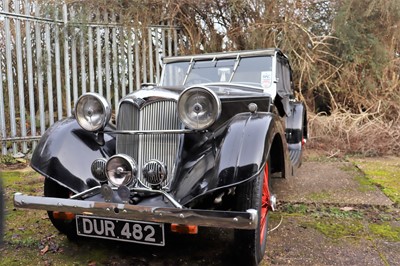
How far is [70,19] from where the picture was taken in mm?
6031

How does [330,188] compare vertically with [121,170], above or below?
below

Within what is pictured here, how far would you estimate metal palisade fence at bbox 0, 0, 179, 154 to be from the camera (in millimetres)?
5512

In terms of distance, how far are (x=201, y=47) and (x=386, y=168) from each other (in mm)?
4394

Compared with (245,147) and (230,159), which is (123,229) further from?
(245,147)

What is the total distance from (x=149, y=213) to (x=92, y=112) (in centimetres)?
99

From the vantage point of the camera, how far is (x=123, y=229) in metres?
2.06

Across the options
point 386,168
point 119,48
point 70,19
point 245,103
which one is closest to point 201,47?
point 119,48

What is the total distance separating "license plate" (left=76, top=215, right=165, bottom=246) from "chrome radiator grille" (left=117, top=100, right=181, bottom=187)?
334 mm

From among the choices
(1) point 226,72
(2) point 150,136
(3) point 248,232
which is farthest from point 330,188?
(2) point 150,136

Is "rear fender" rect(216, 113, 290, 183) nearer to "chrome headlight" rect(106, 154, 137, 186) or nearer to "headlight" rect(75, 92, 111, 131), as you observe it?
"chrome headlight" rect(106, 154, 137, 186)

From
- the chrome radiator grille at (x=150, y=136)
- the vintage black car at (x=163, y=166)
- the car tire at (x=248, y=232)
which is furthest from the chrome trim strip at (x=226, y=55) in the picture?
the car tire at (x=248, y=232)

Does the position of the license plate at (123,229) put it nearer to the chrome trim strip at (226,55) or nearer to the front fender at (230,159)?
the front fender at (230,159)

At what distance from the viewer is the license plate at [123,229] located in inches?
79.7

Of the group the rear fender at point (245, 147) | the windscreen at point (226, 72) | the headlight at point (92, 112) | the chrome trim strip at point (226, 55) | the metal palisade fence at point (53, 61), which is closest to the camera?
the rear fender at point (245, 147)
